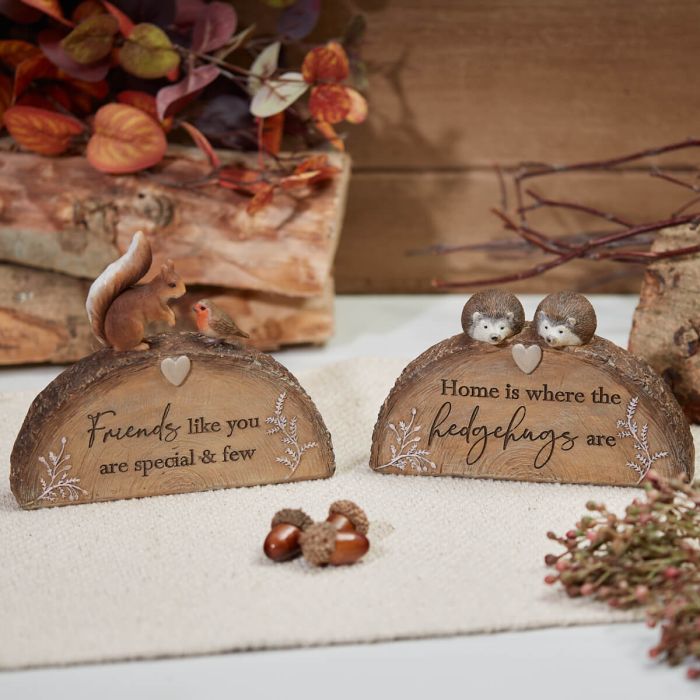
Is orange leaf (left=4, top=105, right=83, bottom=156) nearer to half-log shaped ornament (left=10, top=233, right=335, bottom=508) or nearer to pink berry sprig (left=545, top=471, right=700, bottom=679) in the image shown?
half-log shaped ornament (left=10, top=233, right=335, bottom=508)

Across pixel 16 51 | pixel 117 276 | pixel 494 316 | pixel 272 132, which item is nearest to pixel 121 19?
pixel 16 51

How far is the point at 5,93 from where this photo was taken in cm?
148

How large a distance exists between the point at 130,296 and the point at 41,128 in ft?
1.82

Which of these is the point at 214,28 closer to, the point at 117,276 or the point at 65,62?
the point at 65,62

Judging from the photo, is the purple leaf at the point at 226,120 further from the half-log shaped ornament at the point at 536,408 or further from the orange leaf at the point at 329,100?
the half-log shaped ornament at the point at 536,408

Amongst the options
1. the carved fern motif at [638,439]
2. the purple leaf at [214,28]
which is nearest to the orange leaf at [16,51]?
the purple leaf at [214,28]

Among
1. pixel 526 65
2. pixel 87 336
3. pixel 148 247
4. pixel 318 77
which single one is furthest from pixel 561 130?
pixel 148 247

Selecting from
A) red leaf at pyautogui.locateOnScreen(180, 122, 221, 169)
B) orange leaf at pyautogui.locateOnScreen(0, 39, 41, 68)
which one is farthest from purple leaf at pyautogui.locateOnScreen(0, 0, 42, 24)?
red leaf at pyautogui.locateOnScreen(180, 122, 221, 169)

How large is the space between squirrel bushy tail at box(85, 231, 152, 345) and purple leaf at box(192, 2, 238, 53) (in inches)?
24.4

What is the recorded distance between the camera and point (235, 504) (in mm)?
1027

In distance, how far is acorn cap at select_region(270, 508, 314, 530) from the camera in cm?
A: 92

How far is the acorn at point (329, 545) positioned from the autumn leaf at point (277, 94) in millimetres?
737

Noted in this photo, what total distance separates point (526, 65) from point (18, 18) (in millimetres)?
804

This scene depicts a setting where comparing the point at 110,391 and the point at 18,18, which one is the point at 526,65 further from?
the point at 110,391
